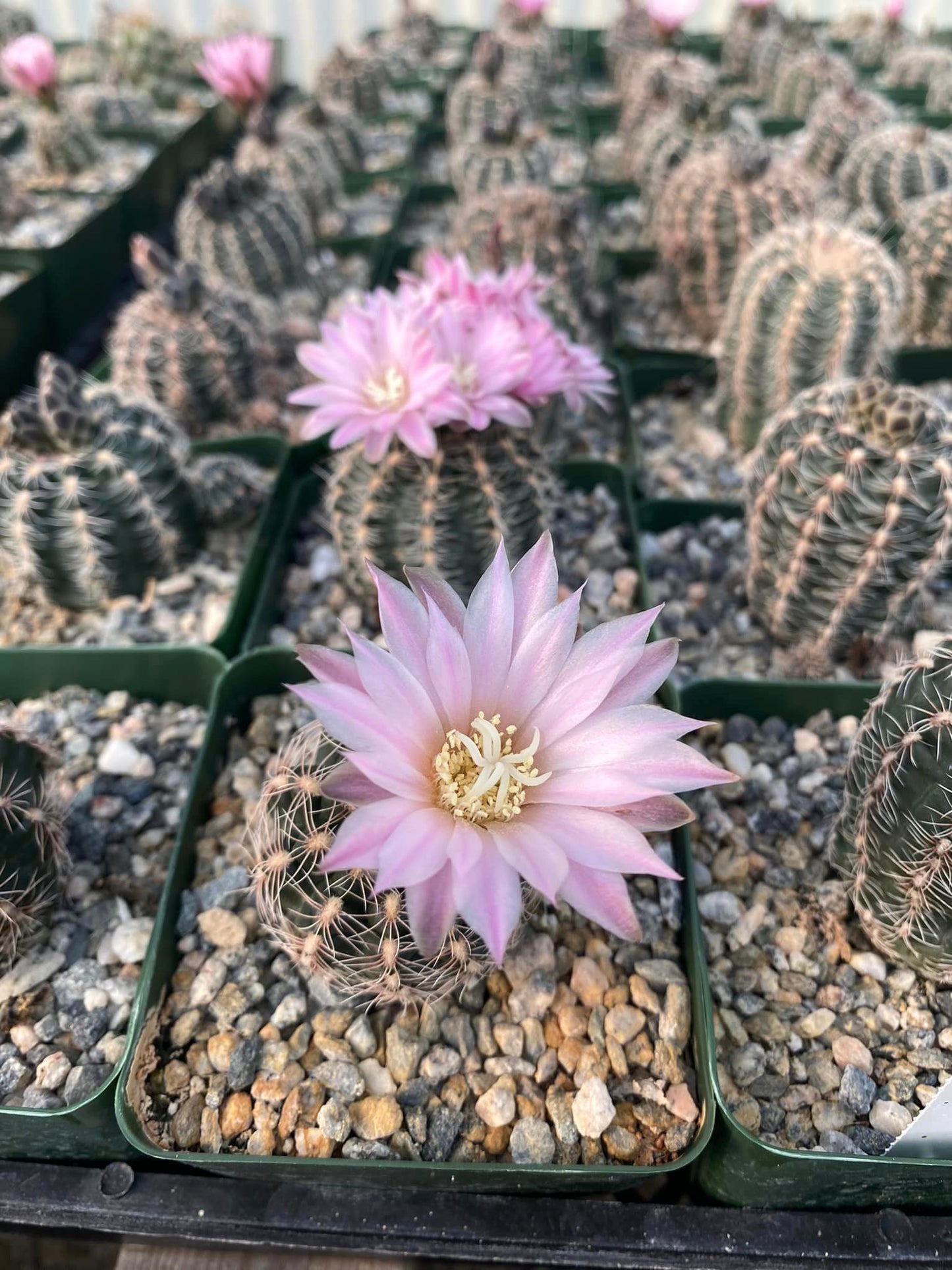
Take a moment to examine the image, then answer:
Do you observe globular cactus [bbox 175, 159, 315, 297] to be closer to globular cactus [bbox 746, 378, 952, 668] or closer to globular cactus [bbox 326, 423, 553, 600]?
globular cactus [bbox 326, 423, 553, 600]

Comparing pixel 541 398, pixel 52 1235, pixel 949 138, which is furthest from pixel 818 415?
pixel 949 138

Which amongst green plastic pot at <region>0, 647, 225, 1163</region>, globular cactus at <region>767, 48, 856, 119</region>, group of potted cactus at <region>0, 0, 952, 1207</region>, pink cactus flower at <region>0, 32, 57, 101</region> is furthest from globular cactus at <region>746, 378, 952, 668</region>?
pink cactus flower at <region>0, 32, 57, 101</region>

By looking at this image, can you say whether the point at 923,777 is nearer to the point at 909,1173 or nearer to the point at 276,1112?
the point at 909,1173

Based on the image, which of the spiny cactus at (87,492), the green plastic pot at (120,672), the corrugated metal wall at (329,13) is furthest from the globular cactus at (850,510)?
the corrugated metal wall at (329,13)

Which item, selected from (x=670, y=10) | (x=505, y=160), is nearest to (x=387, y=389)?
(x=505, y=160)

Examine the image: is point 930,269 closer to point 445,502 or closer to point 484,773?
point 445,502
